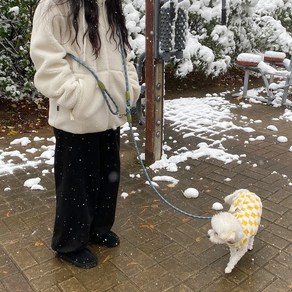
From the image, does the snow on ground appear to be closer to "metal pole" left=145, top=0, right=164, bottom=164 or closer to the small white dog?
"metal pole" left=145, top=0, right=164, bottom=164

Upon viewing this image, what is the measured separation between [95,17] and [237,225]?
63.8 inches

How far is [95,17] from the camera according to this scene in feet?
7.79

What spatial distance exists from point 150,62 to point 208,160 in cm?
146

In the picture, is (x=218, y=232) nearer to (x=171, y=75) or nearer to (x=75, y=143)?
(x=75, y=143)

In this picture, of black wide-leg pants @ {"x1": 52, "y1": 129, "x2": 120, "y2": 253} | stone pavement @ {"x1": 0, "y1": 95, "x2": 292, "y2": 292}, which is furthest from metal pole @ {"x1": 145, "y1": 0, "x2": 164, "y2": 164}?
black wide-leg pants @ {"x1": 52, "y1": 129, "x2": 120, "y2": 253}

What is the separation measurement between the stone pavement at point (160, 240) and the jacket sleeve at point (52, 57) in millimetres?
1295

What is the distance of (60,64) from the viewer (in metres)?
2.28

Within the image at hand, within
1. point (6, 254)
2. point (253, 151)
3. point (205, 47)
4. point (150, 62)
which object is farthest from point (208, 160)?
point (205, 47)

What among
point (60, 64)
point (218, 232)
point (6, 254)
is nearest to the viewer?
point (60, 64)

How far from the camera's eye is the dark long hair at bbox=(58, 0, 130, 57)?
7.54 feet

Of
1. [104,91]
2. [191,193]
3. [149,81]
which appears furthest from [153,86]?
[104,91]

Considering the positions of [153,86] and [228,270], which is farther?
[153,86]

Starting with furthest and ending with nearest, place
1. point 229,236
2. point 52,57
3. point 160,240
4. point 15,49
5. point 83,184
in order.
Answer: point 15,49 → point 160,240 → point 83,184 → point 229,236 → point 52,57

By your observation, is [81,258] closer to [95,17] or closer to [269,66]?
[95,17]
